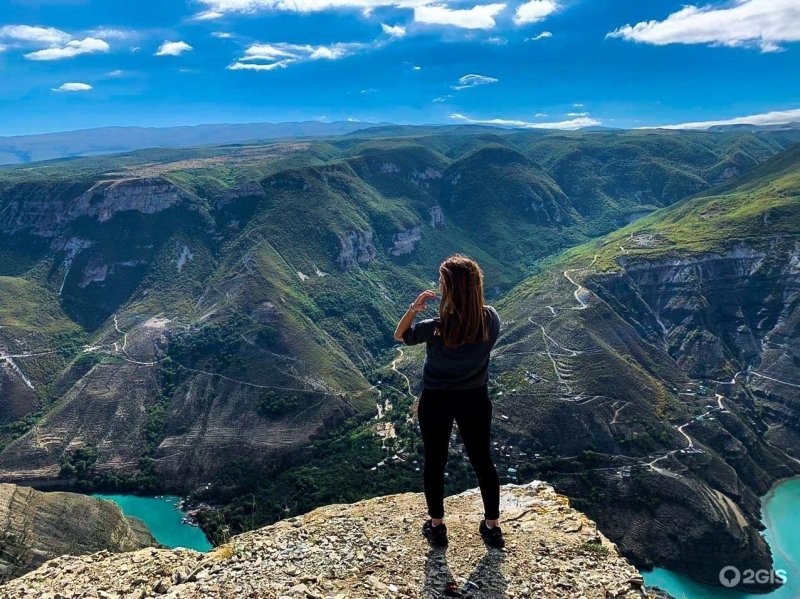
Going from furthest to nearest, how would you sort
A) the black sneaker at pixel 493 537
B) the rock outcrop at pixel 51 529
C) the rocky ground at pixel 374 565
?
the rock outcrop at pixel 51 529 < the black sneaker at pixel 493 537 < the rocky ground at pixel 374 565

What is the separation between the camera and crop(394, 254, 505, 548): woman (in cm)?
668

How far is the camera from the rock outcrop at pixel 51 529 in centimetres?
3512

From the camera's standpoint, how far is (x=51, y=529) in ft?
129

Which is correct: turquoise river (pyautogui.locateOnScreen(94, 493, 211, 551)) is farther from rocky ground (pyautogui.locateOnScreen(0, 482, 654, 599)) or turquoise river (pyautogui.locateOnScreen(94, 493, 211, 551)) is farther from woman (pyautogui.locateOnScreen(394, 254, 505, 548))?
woman (pyautogui.locateOnScreen(394, 254, 505, 548))

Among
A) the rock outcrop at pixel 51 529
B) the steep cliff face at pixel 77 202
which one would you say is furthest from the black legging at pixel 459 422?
the steep cliff face at pixel 77 202

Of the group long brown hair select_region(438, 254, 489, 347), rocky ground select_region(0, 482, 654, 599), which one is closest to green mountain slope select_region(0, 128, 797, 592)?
rocky ground select_region(0, 482, 654, 599)

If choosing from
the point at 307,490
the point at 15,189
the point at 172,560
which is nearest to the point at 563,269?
the point at 307,490

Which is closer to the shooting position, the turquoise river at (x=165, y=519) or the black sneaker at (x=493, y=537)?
the black sneaker at (x=493, y=537)

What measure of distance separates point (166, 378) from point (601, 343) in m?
76.7

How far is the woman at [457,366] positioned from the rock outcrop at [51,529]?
3853 cm

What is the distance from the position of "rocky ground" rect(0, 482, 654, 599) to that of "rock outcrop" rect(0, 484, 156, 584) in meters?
32.8

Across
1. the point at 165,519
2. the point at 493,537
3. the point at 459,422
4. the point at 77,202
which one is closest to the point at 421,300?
the point at 459,422

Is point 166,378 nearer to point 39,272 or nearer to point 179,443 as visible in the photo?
point 179,443

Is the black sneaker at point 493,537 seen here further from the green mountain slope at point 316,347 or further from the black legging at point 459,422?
the green mountain slope at point 316,347
